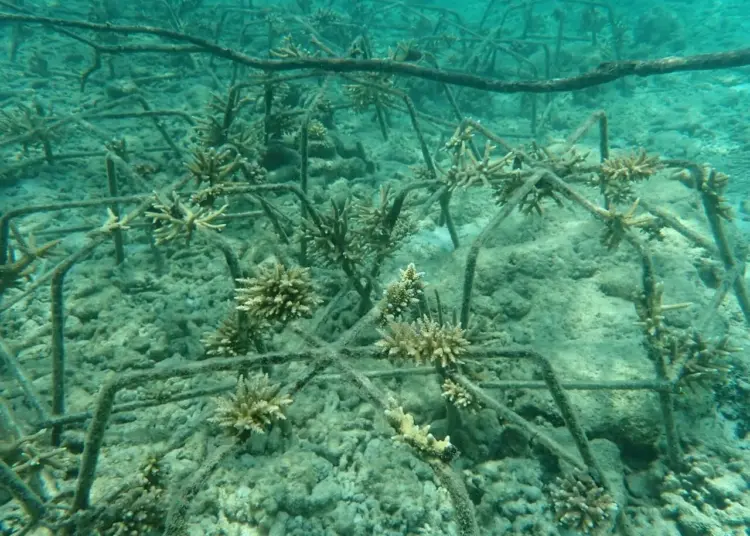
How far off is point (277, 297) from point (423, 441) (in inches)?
49.0

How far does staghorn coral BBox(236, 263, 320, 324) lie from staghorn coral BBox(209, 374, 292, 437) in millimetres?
428

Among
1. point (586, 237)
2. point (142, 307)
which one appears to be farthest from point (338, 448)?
point (586, 237)

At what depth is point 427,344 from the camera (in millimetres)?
2436

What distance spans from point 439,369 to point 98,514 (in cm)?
196

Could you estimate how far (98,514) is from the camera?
2156mm

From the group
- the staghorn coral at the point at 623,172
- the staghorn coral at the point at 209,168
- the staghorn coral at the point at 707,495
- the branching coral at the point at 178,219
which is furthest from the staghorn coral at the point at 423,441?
the staghorn coral at the point at 623,172

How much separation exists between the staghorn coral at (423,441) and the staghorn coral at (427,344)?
0.50 meters

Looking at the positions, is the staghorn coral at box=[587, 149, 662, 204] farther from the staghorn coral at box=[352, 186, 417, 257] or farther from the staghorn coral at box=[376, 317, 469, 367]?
the staghorn coral at box=[376, 317, 469, 367]

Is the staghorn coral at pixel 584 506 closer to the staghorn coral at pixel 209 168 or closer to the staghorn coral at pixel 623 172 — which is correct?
the staghorn coral at pixel 623 172

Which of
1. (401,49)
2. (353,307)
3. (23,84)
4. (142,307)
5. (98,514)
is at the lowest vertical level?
(98,514)

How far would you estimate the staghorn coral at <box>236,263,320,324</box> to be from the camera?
2621 millimetres

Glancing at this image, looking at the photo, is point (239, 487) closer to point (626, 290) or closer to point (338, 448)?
point (338, 448)

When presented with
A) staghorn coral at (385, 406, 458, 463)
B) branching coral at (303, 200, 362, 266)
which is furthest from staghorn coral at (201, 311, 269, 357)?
staghorn coral at (385, 406, 458, 463)

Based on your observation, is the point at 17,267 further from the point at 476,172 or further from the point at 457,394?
the point at 476,172
